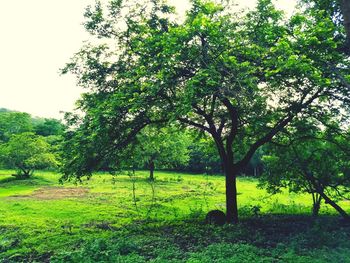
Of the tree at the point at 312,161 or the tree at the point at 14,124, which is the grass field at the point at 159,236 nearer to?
the tree at the point at 312,161

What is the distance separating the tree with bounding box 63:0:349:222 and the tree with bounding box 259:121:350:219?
5.54ft

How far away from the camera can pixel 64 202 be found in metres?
27.4

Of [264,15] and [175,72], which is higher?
[264,15]

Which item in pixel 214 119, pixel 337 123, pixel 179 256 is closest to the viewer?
pixel 179 256

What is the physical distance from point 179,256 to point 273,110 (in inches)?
331

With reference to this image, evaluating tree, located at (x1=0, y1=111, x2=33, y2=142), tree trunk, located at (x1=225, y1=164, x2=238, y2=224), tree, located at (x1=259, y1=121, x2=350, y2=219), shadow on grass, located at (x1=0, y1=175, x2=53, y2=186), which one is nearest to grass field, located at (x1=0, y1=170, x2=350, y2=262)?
tree trunk, located at (x1=225, y1=164, x2=238, y2=224)

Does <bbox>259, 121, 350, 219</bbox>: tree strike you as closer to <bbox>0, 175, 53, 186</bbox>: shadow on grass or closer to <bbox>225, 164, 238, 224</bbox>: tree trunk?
<bbox>225, 164, 238, 224</bbox>: tree trunk

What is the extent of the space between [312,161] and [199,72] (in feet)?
32.7

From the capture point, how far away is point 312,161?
17.9m

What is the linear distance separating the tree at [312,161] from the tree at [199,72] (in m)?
1.69

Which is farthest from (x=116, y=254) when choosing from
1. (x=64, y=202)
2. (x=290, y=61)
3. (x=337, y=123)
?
(x=64, y=202)

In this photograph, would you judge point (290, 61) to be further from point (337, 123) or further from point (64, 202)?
point (64, 202)

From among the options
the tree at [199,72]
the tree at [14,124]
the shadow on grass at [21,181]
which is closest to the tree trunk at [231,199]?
the tree at [199,72]

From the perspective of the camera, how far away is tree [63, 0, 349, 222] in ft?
38.0
